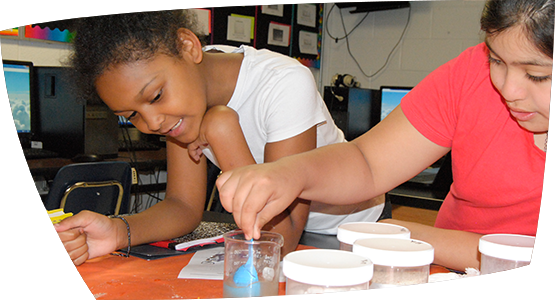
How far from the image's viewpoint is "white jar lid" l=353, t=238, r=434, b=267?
0.33 m

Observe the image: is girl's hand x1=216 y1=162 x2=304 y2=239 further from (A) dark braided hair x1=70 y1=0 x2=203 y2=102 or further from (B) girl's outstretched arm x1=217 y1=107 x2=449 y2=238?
(A) dark braided hair x1=70 y1=0 x2=203 y2=102

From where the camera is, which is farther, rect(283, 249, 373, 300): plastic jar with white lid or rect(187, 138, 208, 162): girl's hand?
rect(187, 138, 208, 162): girl's hand

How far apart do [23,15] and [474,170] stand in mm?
556

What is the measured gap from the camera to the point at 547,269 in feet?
1.23

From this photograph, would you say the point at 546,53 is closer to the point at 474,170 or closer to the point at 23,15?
the point at 474,170

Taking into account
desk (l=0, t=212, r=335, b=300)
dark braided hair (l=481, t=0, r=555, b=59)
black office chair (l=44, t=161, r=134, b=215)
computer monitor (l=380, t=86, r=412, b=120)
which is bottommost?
desk (l=0, t=212, r=335, b=300)

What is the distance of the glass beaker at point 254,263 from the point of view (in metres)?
0.39

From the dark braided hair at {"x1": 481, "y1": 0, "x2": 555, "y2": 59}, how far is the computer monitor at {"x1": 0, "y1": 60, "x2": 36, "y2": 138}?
48 centimetres

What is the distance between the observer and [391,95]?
2.36ft

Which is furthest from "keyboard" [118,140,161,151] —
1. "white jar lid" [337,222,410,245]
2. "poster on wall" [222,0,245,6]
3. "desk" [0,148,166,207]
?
"white jar lid" [337,222,410,245]

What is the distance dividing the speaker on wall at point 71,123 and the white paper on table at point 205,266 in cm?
19

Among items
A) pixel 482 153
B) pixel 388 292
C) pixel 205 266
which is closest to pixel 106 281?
pixel 205 266

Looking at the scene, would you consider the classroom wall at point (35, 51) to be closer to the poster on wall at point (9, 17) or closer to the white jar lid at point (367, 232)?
the poster on wall at point (9, 17)

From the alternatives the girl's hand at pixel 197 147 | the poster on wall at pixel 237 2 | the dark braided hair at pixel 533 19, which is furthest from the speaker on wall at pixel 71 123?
the dark braided hair at pixel 533 19
